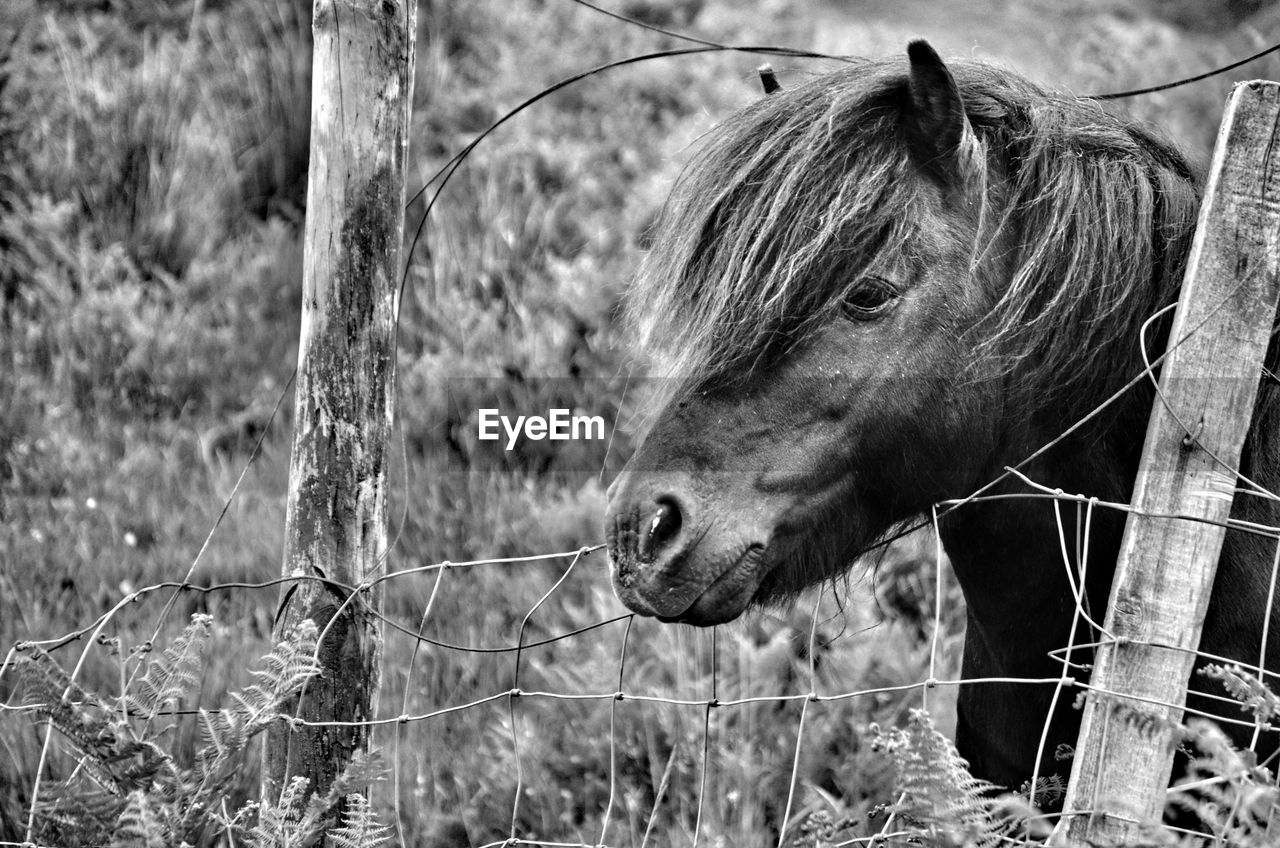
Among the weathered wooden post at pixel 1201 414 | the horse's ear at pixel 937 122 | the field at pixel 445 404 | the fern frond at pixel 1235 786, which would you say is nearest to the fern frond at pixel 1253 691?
the fern frond at pixel 1235 786

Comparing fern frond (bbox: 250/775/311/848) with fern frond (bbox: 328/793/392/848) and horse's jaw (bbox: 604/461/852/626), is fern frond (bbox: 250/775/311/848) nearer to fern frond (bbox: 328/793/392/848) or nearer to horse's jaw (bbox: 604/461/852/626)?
fern frond (bbox: 328/793/392/848)

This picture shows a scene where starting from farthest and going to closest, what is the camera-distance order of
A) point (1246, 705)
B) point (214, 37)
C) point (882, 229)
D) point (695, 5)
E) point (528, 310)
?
1. point (695, 5)
2. point (214, 37)
3. point (528, 310)
4. point (882, 229)
5. point (1246, 705)

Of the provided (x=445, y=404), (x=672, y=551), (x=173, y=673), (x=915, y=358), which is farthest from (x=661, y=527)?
(x=445, y=404)

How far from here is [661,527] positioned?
1816 millimetres

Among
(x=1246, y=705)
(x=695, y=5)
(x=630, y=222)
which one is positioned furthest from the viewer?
(x=695, y=5)

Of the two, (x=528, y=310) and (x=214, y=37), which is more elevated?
(x=214, y=37)

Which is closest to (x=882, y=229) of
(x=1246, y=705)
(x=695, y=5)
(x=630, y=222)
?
(x=1246, y=705)

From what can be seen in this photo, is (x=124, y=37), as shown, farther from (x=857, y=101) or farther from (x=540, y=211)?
(x=857, y=101)

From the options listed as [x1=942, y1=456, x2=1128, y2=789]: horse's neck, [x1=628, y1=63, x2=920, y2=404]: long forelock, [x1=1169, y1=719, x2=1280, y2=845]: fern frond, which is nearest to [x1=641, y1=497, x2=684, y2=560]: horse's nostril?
[x1=628, y1=63, x2=920, y2=404]: long forelock

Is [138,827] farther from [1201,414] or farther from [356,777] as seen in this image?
[1201,414]

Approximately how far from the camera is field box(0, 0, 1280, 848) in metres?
3.50

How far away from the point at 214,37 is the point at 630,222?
10.2 feet

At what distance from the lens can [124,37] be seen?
695cm

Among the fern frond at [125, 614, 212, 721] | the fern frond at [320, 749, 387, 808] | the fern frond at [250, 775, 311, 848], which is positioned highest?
the fern frond at [125, 614, 212, 721]
